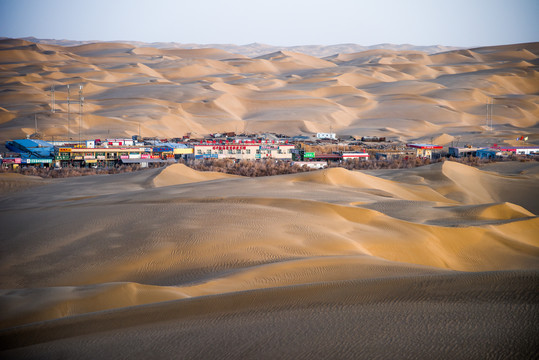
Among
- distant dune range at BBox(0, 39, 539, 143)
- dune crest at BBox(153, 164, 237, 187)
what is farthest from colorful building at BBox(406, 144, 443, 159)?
dune crest at BBox(153, 164, 237, 187)

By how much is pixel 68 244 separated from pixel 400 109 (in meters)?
74.5

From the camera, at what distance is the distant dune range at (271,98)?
61.2 meters

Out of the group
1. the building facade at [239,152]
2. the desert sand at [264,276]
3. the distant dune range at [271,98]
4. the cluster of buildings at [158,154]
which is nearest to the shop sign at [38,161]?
the cluster of buildings at [158,154]

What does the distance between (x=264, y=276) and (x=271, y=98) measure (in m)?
81.8

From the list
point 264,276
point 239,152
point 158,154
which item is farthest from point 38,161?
point 264,276

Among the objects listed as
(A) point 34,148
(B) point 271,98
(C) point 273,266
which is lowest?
(C) point 273,266

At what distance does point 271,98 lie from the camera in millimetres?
86938

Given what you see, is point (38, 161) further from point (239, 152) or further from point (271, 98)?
point (271, 98)

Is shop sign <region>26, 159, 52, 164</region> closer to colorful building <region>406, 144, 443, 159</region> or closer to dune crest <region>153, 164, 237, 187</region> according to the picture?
dune crest <region>153, 164, 237, 187</region>

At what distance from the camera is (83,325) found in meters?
4.36

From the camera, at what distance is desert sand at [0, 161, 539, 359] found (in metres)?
3.82

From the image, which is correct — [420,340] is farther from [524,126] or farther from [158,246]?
[524,126]

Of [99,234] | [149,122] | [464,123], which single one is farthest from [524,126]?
[99,234]

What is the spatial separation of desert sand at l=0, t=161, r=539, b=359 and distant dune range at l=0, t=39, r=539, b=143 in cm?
4224
